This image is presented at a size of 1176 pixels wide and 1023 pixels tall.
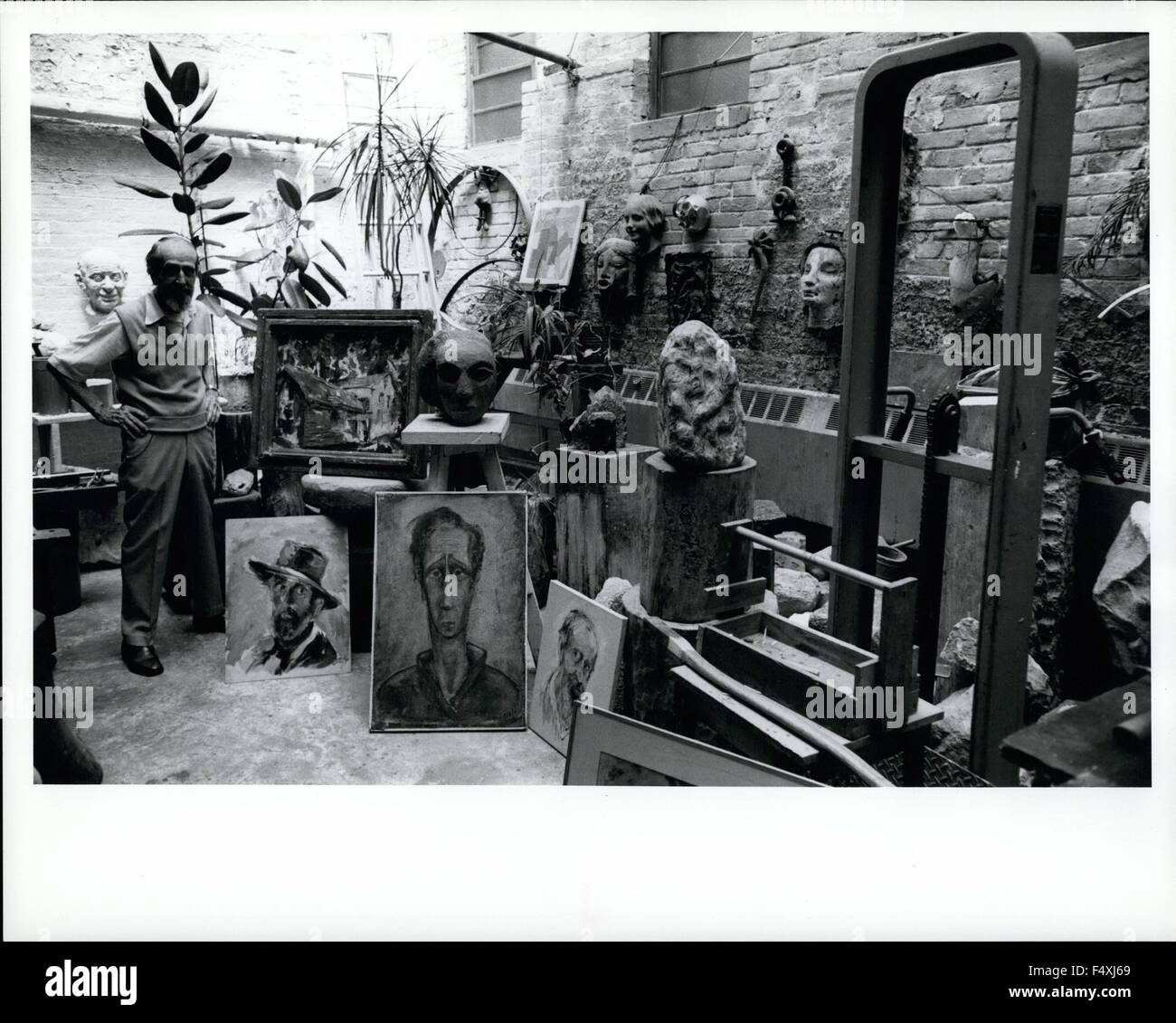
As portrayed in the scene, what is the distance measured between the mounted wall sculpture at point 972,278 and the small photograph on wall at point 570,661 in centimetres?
199

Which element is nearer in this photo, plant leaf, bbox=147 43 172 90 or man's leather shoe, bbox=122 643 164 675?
plant leaf, bbox=147 43 172 90

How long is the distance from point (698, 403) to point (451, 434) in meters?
1.06

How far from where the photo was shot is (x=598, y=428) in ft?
11.0

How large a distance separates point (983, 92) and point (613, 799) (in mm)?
3126

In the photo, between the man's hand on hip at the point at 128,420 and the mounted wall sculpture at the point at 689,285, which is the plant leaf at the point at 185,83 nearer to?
the man's hand on hip at the point at 128,420

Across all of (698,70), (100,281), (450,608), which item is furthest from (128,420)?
(698,70)

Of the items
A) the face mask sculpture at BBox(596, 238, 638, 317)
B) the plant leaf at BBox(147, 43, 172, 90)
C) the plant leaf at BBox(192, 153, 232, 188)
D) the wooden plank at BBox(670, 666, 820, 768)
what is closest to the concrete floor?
the wooden plank at BBox(670, 666, 820, 768)

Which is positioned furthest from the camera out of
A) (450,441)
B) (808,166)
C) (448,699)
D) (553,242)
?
(553,242)

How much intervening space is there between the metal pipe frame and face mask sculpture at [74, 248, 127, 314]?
386 cm

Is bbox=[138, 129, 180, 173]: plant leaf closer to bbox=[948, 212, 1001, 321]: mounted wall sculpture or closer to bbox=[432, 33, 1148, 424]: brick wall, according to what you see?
bbox=[432, 33, 1148, 424]: brick wall

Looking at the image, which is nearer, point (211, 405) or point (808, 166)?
point (211, 405)

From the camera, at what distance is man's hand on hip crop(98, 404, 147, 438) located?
3299mm

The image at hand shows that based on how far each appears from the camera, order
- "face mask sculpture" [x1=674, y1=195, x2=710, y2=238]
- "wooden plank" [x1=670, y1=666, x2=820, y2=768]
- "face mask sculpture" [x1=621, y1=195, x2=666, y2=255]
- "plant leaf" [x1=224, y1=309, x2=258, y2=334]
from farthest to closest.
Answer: "face mask sculpture" [x1=621, y1=195, x2=666, y2=255], "face mask sculpture" [x1=674, y1=195, x2=710, y2=238], "plant leaf" [x1=224, y1=309, x2=258, y2=334], "wooden plank" [x1=670, y1=666, x2=820, y2=768]

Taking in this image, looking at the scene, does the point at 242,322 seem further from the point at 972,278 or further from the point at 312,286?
the point at 972,278
